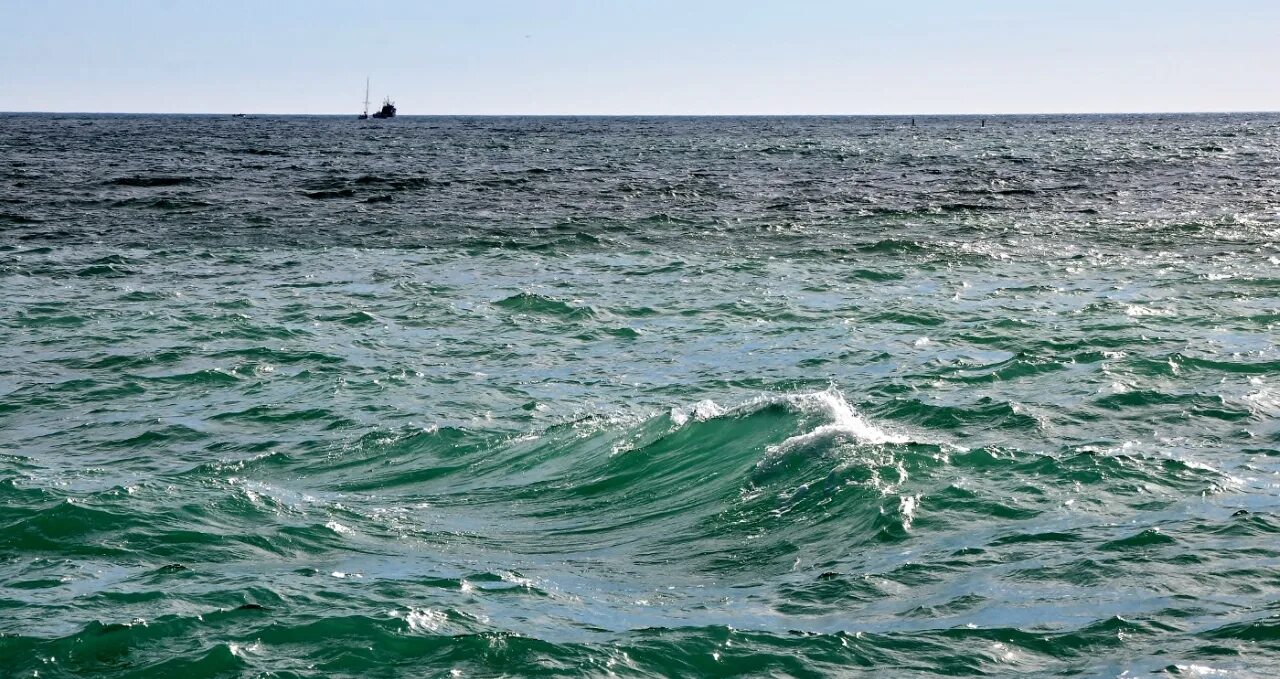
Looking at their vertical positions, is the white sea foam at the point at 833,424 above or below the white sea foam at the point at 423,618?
above

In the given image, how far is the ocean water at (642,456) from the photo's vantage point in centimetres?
765

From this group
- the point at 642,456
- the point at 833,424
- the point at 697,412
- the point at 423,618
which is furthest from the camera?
the point at 697,412

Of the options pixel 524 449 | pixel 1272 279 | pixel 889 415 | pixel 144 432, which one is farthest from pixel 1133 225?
pixel 144 432

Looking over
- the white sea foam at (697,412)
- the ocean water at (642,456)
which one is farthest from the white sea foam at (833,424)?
the white sea foam at (697,412)

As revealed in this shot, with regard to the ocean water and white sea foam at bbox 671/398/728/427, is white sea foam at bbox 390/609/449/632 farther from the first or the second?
white sea foam at bbox 671/398/728/427

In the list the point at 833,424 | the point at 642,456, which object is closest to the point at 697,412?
the point at 642,456

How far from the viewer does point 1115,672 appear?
276 inches

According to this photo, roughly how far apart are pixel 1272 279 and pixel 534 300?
1246 cm

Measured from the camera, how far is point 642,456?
40.4ft

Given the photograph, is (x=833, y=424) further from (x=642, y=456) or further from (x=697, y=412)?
(x=642, y=456)

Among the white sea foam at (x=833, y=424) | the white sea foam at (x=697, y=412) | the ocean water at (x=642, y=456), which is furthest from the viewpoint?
the white sea foam at (x=697, y=412)

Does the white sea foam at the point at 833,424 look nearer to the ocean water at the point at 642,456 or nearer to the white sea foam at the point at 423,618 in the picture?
the ocean water at the point at 642,456

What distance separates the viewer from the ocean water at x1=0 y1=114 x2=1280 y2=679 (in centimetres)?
765

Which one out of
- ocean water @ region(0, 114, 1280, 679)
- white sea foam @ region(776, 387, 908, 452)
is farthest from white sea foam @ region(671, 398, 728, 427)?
white sea foam @ region(776, 387, 908, 452)
